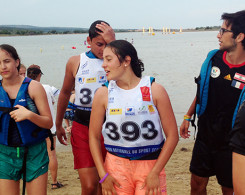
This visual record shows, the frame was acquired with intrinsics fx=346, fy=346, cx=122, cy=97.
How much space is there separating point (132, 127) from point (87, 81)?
51.3 inches

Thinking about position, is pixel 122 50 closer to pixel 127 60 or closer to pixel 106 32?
pixel 127 60

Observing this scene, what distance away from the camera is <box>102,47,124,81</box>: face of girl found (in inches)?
123

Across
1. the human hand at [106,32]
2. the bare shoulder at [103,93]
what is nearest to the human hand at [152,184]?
the bare shoulder at [103,93]

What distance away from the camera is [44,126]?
3.64 metres

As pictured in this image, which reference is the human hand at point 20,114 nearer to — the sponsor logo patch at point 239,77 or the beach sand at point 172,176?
the sponsor logo patch at point 239,77

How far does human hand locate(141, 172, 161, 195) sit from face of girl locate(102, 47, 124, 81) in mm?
934

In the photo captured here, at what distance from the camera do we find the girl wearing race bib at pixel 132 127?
3051mm

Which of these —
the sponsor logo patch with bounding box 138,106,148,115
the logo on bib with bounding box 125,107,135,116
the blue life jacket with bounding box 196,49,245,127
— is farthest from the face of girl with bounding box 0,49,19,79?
the blue life jacket with bounding box 196,49,245,127

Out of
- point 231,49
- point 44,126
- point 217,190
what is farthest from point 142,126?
point 217,190

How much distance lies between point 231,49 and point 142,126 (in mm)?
1451

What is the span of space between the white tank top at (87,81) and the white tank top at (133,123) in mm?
1029

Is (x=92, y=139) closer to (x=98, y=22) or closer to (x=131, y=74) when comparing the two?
(x=131, y=74)

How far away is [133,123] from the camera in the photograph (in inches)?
120

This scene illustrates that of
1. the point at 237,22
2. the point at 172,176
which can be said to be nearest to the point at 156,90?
the point at 237,22
